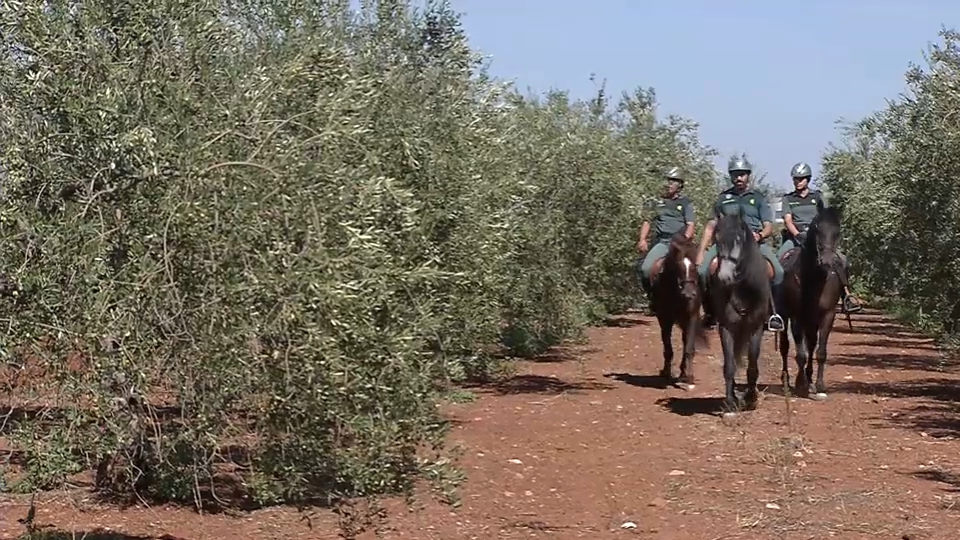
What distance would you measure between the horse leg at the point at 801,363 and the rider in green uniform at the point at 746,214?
0.78 m

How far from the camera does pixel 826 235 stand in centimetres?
1691

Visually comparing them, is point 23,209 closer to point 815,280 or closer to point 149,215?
point 149,215

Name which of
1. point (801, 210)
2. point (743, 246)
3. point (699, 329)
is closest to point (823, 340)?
point (801, 210)

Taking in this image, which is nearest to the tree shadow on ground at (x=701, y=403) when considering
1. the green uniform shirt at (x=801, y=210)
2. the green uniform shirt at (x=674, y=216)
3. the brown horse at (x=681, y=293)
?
the brown horse at (x=681, y=293)

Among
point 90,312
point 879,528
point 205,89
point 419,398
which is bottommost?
point 879,528

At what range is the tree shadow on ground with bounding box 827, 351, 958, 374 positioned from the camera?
24047mm

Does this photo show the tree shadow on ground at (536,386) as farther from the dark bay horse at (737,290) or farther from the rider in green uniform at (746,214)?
the dark bay horse at (737,290)

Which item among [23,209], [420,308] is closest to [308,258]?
[23,209]

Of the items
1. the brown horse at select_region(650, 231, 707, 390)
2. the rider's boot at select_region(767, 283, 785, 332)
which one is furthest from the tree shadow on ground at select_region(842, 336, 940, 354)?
the rider's boot at select_region(767, 283, 785, 332)

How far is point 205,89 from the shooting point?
818 centimetres

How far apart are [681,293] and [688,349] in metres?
0.90

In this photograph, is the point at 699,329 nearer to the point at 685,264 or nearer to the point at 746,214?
the point at 685,264

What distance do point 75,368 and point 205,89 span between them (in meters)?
1.69

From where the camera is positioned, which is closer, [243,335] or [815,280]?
[243,335]
